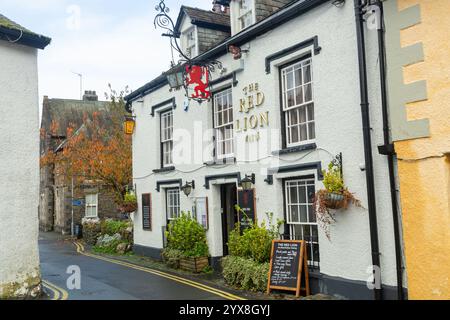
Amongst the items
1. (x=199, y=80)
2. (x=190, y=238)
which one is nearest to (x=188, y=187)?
(x=190, y=238)

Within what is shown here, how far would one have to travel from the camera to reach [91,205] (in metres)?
28.6

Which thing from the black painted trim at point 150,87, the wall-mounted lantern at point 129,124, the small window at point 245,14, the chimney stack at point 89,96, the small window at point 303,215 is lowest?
the small window at point 303,215

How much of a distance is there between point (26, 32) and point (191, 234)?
6934mm

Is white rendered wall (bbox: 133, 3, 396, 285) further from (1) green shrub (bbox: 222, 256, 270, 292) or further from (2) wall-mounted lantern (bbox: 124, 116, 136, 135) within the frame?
(2) wall-mounted lantern (bbox: 124, 116, 136, 135)

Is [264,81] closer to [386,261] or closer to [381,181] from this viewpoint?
[381,181]

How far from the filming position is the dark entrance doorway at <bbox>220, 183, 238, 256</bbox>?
1288cm

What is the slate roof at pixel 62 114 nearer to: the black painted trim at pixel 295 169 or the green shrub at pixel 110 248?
the green shrub at pixel 110 248

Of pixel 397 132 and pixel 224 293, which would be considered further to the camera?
pixel 224 293

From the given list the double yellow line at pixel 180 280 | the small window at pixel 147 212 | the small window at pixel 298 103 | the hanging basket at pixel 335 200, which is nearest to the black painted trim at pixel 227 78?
the small window at pixel 298 103

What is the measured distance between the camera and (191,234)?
12.9 m

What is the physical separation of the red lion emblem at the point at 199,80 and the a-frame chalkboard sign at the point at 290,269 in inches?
208

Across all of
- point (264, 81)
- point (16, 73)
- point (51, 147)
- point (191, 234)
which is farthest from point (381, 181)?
point (51, 147)

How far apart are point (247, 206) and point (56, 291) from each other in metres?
5.00

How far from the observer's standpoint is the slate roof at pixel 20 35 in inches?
348
